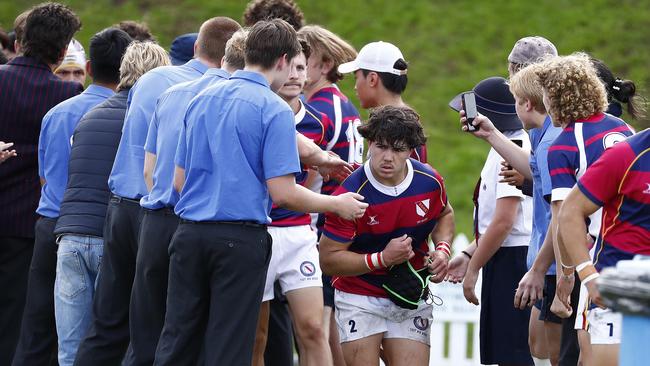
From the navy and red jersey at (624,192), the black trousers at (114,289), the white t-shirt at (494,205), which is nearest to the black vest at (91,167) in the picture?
the black trousers at (114,289)

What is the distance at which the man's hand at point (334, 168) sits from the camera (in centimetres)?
583

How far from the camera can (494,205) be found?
21.6ft

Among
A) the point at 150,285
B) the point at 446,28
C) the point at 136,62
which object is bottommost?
the point at 150,285

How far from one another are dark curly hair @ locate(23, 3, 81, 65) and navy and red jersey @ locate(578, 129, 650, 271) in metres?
3.70

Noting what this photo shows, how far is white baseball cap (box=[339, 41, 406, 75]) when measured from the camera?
696 centimetres

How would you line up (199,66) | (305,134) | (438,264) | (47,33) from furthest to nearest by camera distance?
(47,33), (305,134), (199,66), (438,264)

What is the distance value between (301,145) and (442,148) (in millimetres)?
9163

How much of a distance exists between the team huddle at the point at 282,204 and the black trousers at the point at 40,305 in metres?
0.01

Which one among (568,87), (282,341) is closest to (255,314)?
(282,341)

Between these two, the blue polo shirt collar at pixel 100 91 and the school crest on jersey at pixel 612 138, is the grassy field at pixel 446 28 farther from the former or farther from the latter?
the school crest on jersey at pixel 612 138

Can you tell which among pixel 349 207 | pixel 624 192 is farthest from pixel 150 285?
pixel 624 192

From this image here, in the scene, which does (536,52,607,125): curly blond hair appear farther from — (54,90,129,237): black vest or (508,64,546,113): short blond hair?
(54,90,129,237): black vest

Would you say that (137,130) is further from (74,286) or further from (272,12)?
(272,12)

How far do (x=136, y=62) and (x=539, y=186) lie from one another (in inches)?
95.3
